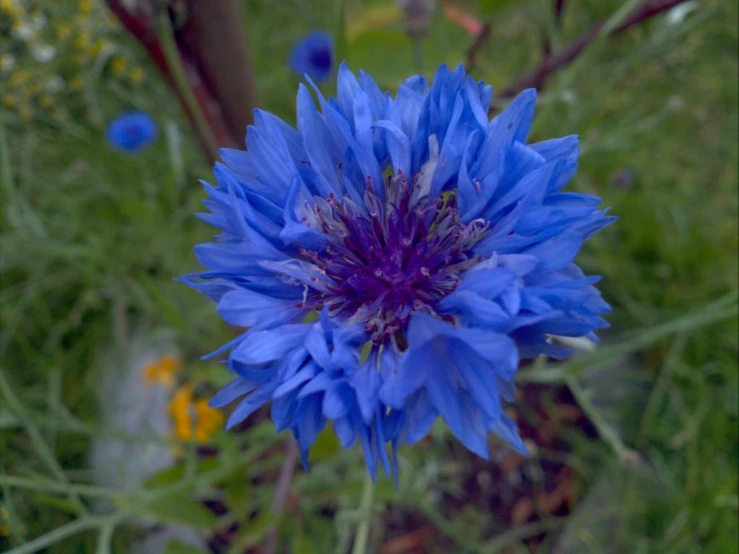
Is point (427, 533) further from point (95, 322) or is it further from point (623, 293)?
point (95, 322)

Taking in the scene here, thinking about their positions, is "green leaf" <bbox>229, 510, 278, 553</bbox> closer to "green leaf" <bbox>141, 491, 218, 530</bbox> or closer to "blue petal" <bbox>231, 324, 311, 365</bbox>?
"green leaf" <bbox>141, 491, 218, 530</bbox>

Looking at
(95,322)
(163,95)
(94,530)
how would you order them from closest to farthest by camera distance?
(94,530) < (95,322) < (163,95)

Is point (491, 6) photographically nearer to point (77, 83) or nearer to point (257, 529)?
point (257, 529)

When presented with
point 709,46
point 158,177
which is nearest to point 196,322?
point 158,177

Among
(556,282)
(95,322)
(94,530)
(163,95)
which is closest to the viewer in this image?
(556,282)

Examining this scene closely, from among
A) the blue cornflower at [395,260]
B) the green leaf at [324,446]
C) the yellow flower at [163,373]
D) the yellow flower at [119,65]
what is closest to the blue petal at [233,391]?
the blue cornflower at [395,260]

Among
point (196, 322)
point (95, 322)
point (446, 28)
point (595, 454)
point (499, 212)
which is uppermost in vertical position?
point (446, 28)

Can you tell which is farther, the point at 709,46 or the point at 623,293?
the point at 709,46

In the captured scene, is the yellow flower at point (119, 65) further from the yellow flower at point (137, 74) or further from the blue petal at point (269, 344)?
the blue petal at point (269, 344)
